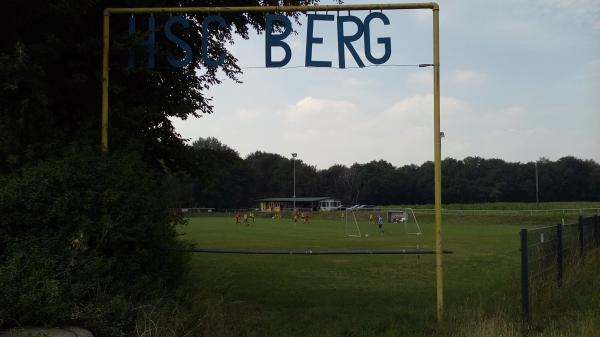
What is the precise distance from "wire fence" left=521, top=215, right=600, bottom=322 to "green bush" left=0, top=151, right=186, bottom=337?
444cm

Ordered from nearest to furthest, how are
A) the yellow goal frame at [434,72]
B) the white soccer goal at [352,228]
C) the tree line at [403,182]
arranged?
the yellow goal frame at [434,72], the white soccer goal at [352,228], the tree line at [403,182]

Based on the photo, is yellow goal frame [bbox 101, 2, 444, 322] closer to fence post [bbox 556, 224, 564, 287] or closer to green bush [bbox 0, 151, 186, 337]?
green bush [bbox 0, 151, 186, 337]

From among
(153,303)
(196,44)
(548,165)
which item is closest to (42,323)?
(153,303)

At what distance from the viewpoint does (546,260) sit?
8797mm

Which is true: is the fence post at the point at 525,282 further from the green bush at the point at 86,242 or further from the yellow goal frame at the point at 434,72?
the green bush at the point at 86,242

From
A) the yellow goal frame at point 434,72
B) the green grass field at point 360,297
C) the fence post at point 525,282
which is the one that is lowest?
the green grass field at point 360,297

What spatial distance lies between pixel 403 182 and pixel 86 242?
119 m

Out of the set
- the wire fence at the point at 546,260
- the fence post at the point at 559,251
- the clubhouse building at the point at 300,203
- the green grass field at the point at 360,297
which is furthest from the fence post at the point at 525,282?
the clubhouse building at the point at 300,203

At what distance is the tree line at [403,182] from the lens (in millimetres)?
110938

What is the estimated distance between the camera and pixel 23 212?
628 cm

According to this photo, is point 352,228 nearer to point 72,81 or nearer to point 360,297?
point 360,297

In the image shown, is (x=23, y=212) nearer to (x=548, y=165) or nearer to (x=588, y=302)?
(x=588, y=302)

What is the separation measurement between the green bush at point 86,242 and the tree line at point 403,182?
301ft

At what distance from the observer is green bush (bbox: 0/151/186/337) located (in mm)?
5320
